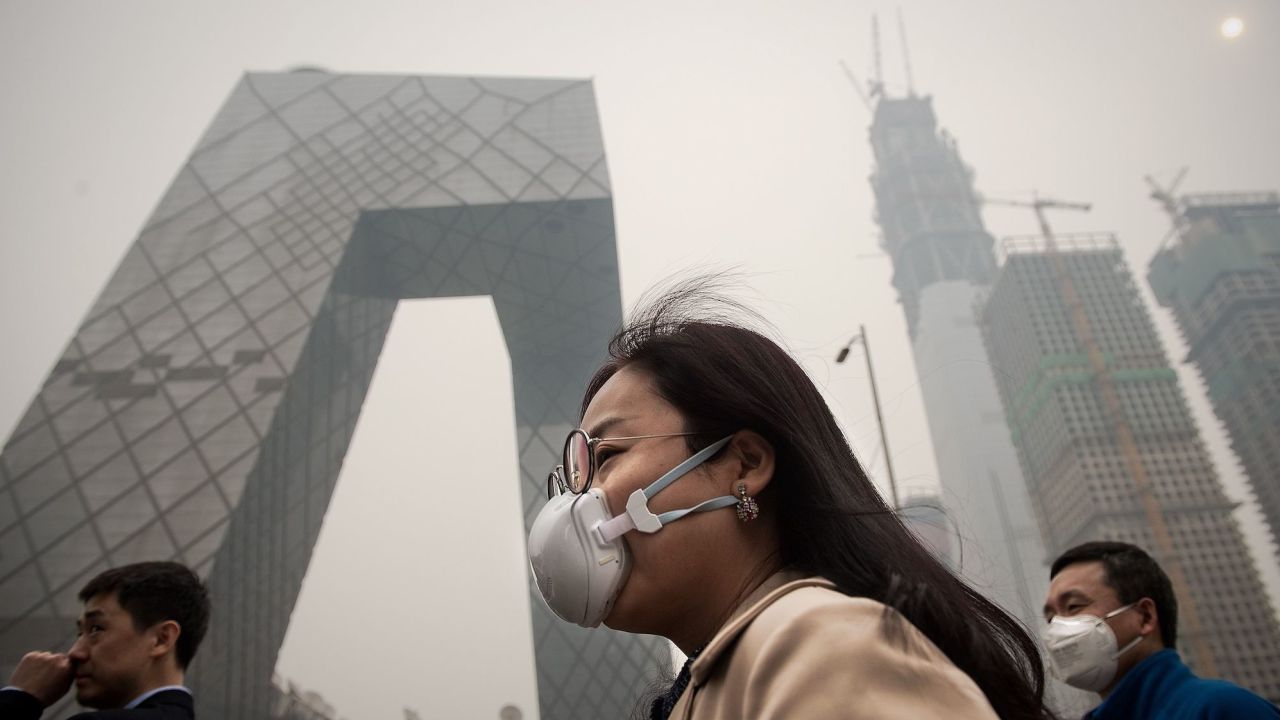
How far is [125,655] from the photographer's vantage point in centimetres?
271

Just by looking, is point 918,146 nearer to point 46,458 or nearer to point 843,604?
point 46,458

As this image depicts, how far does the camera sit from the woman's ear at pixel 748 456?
1358mm

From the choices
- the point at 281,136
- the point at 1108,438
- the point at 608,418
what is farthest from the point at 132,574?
the point at 1108,438

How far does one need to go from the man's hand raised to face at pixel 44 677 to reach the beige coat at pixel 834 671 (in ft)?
9.01

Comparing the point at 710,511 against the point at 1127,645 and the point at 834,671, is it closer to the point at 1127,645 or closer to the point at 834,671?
the point at 834,671

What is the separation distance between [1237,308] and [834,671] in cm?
3510

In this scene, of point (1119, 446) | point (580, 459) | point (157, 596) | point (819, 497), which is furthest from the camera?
point (1119, 446)

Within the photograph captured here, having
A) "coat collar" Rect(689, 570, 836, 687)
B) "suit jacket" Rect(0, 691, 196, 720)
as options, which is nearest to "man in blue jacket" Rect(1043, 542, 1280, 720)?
"coat collar" Rect(689, 570, 836, 687)

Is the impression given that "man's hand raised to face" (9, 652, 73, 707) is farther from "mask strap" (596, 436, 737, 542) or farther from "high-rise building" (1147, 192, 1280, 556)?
"high-rise building" (1147, 192, 1280, 556)

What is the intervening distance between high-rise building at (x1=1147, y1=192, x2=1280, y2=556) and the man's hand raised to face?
31575 millimetres

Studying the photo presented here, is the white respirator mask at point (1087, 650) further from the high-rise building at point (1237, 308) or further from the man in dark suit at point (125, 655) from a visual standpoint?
the high-rise building at point (1237, 308)

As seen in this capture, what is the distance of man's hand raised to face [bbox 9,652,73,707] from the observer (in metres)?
2.55

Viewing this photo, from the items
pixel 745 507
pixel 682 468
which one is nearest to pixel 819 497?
pixel 745 507

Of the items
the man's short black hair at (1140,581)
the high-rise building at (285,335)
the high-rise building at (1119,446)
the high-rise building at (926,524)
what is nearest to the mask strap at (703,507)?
the high-rise building at (926,524)
